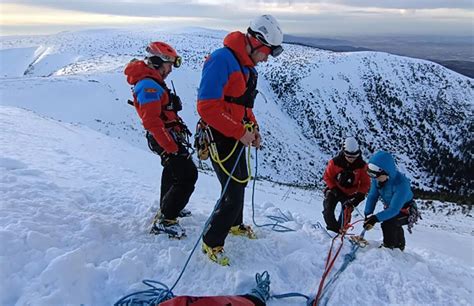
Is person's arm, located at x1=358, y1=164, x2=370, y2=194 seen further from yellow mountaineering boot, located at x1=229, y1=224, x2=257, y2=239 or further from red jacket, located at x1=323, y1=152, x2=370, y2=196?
yellow mountaineering boot, located at x1=229, y1=224, x2=257, y2=239

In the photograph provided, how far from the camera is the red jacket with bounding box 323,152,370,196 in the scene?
711cm

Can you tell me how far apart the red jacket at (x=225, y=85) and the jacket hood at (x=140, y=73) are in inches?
39.9

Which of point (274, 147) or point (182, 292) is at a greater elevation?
point (182, 292)

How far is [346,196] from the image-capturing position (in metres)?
7.29

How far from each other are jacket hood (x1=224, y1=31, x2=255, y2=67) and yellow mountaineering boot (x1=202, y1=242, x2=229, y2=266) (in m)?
2.23

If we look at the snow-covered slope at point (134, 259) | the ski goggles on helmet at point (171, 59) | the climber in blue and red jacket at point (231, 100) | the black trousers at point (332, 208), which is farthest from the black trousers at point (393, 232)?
the ski goggles on helmet at point (171, 59)

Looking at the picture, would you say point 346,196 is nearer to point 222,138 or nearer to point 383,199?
point 383,199

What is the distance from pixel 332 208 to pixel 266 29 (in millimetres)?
3938

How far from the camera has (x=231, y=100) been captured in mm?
4633

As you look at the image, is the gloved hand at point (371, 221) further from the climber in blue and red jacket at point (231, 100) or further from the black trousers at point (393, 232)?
the climber in blue and red jacket at point (231, 100)

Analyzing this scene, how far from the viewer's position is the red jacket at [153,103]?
16.3 ft

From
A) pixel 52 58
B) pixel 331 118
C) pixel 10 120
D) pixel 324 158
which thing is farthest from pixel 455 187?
pixel 52 58

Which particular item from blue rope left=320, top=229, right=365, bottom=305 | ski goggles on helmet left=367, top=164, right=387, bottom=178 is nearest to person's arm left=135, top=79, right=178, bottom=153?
blue rope left=320, top=229, right=365, bottom=305

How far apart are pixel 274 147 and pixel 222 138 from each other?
30.4m
